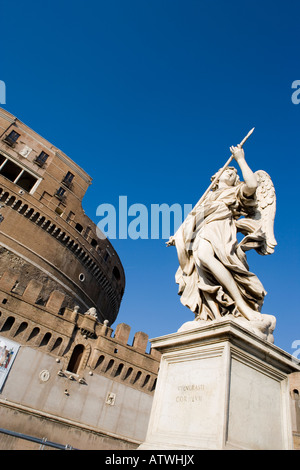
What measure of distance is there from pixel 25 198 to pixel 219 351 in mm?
28619

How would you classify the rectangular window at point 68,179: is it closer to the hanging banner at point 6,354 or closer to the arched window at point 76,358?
the arched window at point 76,358

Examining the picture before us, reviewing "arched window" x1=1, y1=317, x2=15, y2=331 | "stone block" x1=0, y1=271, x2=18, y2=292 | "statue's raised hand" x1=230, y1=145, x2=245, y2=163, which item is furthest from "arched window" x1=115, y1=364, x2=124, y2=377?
"statue's raised hand" x1=230, y1=145, x2=245, y2=163

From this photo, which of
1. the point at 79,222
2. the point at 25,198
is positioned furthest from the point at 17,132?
the point at 79,222

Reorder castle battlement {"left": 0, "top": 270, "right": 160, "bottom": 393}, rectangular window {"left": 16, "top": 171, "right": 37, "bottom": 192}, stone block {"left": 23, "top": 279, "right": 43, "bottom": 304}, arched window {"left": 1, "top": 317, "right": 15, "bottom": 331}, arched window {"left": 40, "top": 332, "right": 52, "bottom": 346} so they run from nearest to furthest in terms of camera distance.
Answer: arched window {"left": 1, "top": 317, "right": 15, "bottom": 331} < castle battlement {"left": 0, "top": 270, "right": 160, "bottom": 393} < arched window {"left": 40, "top": 332, "right": 52, "bottom": 346} < stone block {"left": 23, "top": 279, "right": 43, "bottom": 304} < rectangular window {"left": 16, "top": 171, "right": 37, "bottom": 192}

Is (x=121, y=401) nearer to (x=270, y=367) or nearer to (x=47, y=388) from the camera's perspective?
(x=47, y=388)

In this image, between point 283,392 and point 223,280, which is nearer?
point 283,392

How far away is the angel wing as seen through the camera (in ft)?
11.4

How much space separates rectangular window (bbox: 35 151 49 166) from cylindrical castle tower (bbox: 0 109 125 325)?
0.11 metres

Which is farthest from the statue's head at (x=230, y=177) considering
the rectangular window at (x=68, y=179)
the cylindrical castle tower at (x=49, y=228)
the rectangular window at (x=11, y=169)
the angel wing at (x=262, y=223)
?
the rectangular window at (x=68, y=179)

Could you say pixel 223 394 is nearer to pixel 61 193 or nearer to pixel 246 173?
pixel 246 173

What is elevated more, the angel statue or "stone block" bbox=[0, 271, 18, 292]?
"stone block" bbox=[0, 271, 18, 292]

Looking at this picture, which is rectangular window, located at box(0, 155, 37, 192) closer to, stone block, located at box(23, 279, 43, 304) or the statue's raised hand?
stone block, located at box(23, 279, 43, 304)
